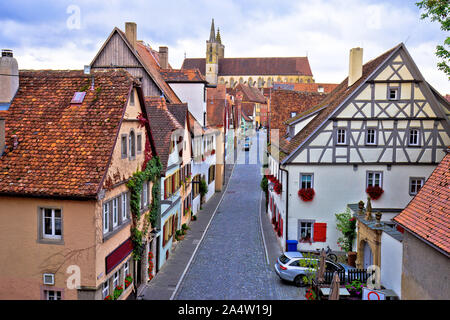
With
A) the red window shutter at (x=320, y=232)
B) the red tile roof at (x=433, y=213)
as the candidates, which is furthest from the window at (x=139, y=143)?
the red window shutter at (x=320, y=232)

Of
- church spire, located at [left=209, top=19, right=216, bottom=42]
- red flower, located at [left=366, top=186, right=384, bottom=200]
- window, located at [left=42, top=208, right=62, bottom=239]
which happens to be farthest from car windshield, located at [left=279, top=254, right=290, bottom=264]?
church spire, located at [left=209, top=19, right=216, bottom=42]

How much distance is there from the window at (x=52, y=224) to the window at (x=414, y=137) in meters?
16.9

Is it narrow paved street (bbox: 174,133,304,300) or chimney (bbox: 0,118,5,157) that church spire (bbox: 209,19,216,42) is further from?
chimney (bbox: 0,118,5,157)

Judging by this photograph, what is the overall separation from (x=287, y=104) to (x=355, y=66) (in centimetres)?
598

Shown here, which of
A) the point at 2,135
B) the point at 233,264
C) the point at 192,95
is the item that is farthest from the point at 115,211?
the point at 192,95

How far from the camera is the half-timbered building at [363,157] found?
20.4 metres

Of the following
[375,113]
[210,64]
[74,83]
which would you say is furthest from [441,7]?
[210,64]

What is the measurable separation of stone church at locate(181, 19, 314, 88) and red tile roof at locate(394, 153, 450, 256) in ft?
406

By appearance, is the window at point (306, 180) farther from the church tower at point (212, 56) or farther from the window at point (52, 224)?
the church tower at point (212, 56)

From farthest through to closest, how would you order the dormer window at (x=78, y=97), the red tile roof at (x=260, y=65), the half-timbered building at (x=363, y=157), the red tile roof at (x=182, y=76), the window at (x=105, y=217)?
the red tile roof at (x=260, y=65) → the red tile roof at (x=182, y=76) → the half-timbered building at (x=363, y=157) → the dormer window at (x=78, y=97) → the window at (x=105, y=217)

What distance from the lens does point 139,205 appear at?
47.3ft

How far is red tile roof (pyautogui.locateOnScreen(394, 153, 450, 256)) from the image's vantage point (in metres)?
9.75

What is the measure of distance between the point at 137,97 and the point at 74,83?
210 centimetres
